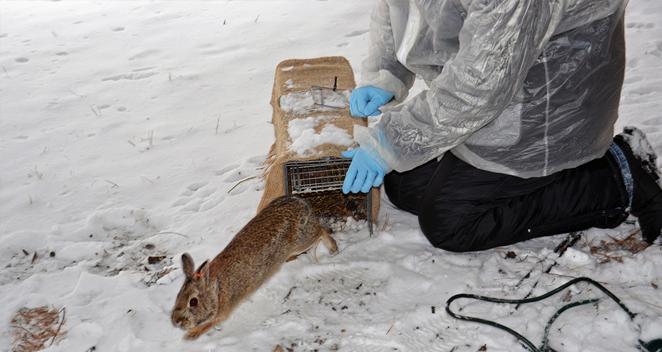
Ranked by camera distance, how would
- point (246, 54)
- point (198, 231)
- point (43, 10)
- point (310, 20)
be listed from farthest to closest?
point (43, 10) → point (310, 20) → point (246, 54) → point (198, 231)

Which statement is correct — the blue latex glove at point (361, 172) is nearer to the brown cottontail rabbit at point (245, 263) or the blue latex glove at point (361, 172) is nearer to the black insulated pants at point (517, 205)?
the brown cottontail rabbit at point (245, 263)

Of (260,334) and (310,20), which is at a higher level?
(310,20)

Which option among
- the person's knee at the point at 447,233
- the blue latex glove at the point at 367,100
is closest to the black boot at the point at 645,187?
the person's knee at the point at 447,233

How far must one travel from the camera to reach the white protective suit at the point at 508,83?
2.03 meters

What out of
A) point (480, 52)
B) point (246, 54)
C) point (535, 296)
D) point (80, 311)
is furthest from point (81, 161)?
point (535, 296)

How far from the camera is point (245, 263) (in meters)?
2.49

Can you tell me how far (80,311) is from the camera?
2.54m

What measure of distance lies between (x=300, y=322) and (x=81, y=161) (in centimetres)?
255

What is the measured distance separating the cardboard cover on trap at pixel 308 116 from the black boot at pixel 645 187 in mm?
1516

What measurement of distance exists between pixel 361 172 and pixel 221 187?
1324mm

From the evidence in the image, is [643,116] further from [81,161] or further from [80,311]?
[81,161]

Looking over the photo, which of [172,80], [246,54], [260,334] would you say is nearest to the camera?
[260,334]

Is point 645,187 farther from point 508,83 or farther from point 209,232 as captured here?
point 209,232

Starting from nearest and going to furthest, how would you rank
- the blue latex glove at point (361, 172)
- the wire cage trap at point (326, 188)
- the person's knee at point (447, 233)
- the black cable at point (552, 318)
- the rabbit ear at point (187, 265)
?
the black cable at point (552, 318) < the rabbit ear at point (187, 265) < the blue latex glove at point (361, 172) < the person's knee at point (447, 233) < the wire cage trap at point (326, 188)
